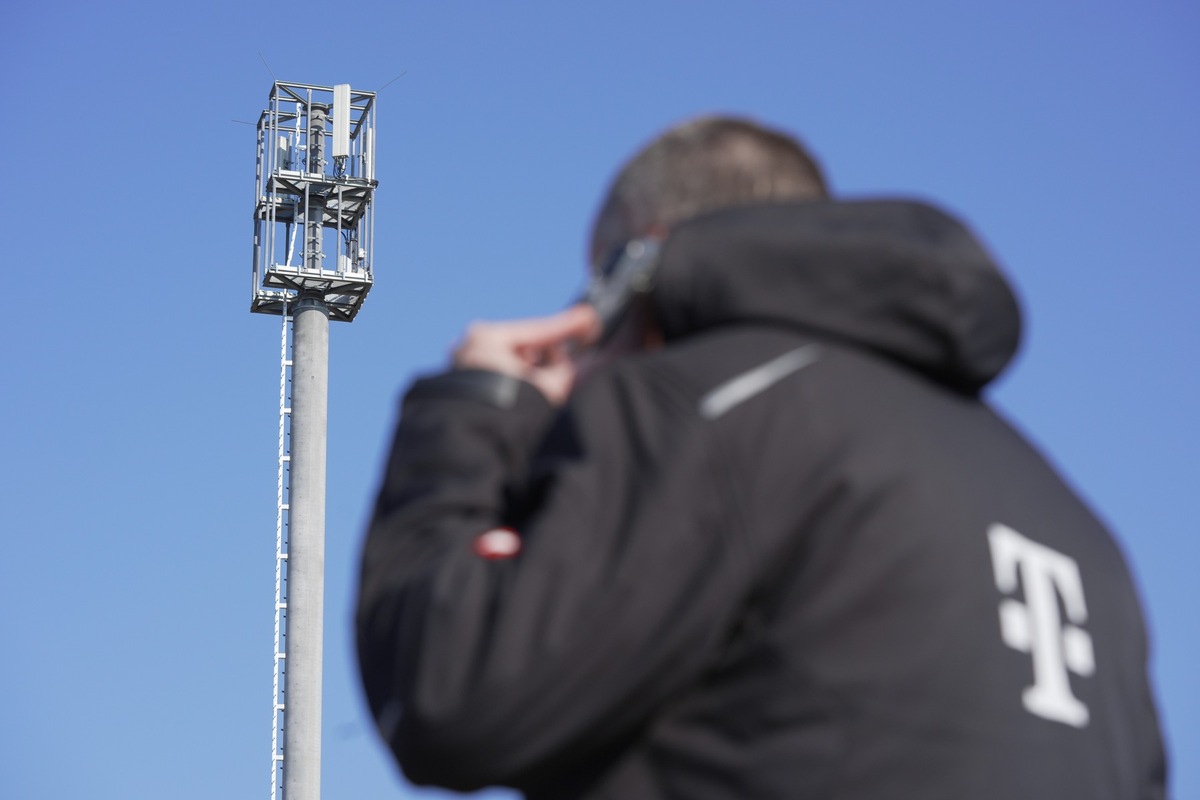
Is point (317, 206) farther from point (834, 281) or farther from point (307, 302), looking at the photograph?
point (834, 281)

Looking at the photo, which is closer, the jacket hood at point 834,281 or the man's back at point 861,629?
the man's back at point 861,629

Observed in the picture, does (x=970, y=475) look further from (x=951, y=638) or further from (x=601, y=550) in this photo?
(x=601, y=550)

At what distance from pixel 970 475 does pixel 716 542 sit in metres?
0.29

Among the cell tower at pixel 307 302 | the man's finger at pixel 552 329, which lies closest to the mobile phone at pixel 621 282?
the man's finger at pixel 552 329

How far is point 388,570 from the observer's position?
1.60m

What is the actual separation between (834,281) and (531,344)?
342 mm

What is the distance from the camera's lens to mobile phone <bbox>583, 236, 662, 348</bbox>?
5.66 ft

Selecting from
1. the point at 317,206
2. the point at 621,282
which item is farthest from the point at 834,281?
the point at 317,206

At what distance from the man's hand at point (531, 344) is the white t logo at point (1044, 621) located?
0.48 metres

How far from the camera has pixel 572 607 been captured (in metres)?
1.48

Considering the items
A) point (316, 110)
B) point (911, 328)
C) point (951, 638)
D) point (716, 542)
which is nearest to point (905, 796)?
point (951, 638)

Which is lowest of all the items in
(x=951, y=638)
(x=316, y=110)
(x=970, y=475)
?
(x=316, y=110)

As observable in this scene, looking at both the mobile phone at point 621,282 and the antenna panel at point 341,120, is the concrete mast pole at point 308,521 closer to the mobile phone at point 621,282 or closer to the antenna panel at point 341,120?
the antenna panel at point 341,120

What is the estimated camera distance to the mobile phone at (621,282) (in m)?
1.73
